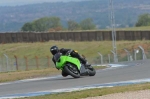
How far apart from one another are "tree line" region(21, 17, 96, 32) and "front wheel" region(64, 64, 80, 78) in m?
105

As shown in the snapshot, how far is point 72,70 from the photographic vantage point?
67.1 feet

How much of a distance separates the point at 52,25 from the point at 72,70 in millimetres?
122663

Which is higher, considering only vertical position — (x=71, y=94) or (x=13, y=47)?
(x=71, y=94)

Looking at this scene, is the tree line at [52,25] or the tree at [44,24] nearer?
the tree line at [52,25]

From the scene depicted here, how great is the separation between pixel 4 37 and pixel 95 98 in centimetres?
6981

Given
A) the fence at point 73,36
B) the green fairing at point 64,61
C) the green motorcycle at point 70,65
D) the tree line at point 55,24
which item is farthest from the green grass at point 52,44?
the tree line at point 55,24

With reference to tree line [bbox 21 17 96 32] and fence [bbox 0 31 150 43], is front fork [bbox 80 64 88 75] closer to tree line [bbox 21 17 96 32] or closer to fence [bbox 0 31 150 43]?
fence [bbox 0 31 150 43]

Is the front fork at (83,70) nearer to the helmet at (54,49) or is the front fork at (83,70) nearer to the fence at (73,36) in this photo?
the helmet at (54,49)

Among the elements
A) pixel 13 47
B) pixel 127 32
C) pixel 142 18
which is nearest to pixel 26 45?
pixel 13 47

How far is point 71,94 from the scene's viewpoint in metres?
15.0

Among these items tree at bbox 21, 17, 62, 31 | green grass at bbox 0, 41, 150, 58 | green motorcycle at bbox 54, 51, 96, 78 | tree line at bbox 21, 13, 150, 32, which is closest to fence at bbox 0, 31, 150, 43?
A: green grass at bbox 0, 41, 150, 58

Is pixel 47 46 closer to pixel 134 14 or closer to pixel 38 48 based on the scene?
pixel 38 48

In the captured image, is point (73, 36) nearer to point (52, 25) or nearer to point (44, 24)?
point (52, 25)

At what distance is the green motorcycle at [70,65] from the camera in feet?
65.6
